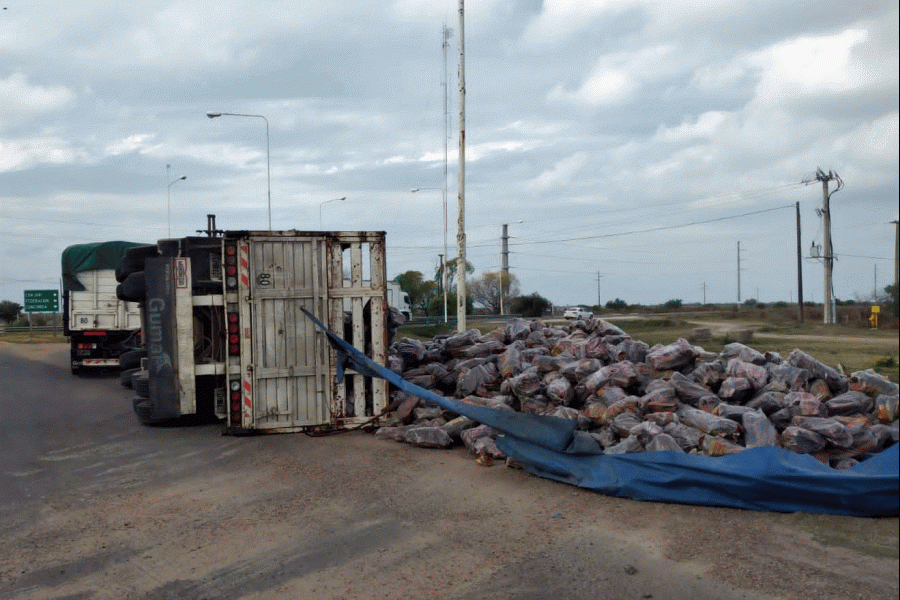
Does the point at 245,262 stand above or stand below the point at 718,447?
above

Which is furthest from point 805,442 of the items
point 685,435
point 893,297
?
point 893,297

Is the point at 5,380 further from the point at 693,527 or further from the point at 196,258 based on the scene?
the point at 693,527

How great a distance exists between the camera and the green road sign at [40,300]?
39906 millimetres

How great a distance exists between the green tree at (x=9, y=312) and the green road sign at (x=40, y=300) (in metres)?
25.8

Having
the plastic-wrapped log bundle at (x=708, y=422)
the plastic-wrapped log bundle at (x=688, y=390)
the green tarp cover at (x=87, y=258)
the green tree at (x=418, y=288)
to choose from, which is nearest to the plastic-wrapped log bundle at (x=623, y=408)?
the plastic-wrapped log bundle at (x=708, y=422)

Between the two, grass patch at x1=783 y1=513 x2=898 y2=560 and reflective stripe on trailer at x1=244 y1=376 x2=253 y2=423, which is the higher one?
reflective stripe on trailer at x1=244 y1=376 x2=253 y2=423

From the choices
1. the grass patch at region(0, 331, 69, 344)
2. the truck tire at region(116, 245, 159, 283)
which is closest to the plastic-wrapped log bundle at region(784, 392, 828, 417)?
the truck tire at region(116, 245, 159, 283)

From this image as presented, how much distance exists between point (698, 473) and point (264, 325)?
5722mm

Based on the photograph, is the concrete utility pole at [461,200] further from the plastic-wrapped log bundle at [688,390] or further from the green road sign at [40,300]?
the green road sign at [40,300]

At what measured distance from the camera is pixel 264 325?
32.3ft

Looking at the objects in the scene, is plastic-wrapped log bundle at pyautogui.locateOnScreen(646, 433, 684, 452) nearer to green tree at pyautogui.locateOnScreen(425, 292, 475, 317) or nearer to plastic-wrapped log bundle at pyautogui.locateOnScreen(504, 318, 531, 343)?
plastic-wrapped log bundle at pyautogui.locateOnScreen(504, 318, 531, 343)

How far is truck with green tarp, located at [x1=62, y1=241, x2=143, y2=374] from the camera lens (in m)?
19.5

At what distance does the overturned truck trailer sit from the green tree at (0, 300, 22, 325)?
200 ft

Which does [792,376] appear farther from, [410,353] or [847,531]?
[410,353]
